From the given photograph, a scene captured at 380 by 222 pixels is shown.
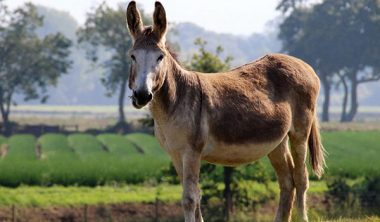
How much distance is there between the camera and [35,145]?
2393 inches

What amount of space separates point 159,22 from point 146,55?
47 centimetres

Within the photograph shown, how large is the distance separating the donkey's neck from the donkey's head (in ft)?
0.84

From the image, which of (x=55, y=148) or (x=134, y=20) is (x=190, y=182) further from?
(x=55, y=148)

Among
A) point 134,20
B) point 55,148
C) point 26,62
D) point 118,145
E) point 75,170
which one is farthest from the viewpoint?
point 26,62

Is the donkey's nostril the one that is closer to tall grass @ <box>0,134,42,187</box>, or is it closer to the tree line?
tall grass @ <box>0,134,42,187</box>

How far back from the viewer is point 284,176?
11.3 metres

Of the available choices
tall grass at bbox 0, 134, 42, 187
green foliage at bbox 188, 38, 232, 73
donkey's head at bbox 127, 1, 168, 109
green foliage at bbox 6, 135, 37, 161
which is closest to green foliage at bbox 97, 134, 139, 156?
green foliage at bbox 6, 135, 37, 161

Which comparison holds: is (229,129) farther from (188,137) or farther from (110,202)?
(110,202)

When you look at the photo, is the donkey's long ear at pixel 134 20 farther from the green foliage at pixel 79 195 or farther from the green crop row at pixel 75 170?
the green crop row at pixel 75 170

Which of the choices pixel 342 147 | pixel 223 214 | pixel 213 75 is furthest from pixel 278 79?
pixel 342 147

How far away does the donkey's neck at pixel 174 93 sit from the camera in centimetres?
942

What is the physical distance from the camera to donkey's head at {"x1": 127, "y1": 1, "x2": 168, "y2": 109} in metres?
8.65

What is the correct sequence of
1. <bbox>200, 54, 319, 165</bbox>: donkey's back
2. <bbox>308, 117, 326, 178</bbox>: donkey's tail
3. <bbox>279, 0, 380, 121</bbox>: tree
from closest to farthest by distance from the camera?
<bbox>200, 54, 319, 165</bbox>: donkey's back < <bbox>308, 117, 326, 178</bbox>: donkey's tail < <bbox>279, 0, 380, 121</bbox>: tree

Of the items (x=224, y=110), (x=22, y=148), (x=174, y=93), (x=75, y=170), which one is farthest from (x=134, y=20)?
(x=22, y=148)
